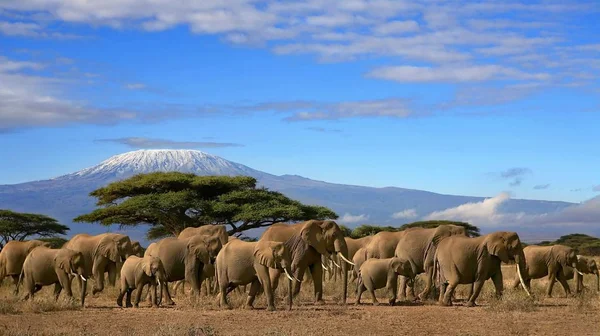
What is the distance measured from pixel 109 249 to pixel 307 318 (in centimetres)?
812

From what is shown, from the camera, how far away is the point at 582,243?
67.5 m

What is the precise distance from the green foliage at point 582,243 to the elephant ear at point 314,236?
131 feet

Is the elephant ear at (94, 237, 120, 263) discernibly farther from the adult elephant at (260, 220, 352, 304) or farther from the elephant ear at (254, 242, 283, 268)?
the elephant ear at (254, 242, 283, 268)

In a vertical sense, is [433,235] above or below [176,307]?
above

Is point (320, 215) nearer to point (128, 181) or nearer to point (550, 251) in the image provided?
point (128, 181)

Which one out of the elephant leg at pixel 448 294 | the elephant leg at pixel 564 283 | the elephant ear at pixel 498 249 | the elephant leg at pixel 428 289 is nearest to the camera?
the elephant ear at pixel 498 249

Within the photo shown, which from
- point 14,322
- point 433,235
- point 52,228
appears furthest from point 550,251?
point 52,228

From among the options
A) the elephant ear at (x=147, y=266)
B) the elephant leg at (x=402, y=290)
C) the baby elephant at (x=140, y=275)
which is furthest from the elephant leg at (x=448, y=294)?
the elephant ear at (x=147, y=266)

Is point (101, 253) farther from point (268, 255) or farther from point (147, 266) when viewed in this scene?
point (268, 255)

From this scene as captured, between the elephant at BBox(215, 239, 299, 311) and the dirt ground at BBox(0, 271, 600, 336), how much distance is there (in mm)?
432

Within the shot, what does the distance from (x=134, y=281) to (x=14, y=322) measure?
4.15 m

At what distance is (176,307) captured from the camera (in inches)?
920

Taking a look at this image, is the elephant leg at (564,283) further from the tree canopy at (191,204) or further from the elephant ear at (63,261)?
the tree canopy at (191,204)

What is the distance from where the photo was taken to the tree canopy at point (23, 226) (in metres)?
61.4
